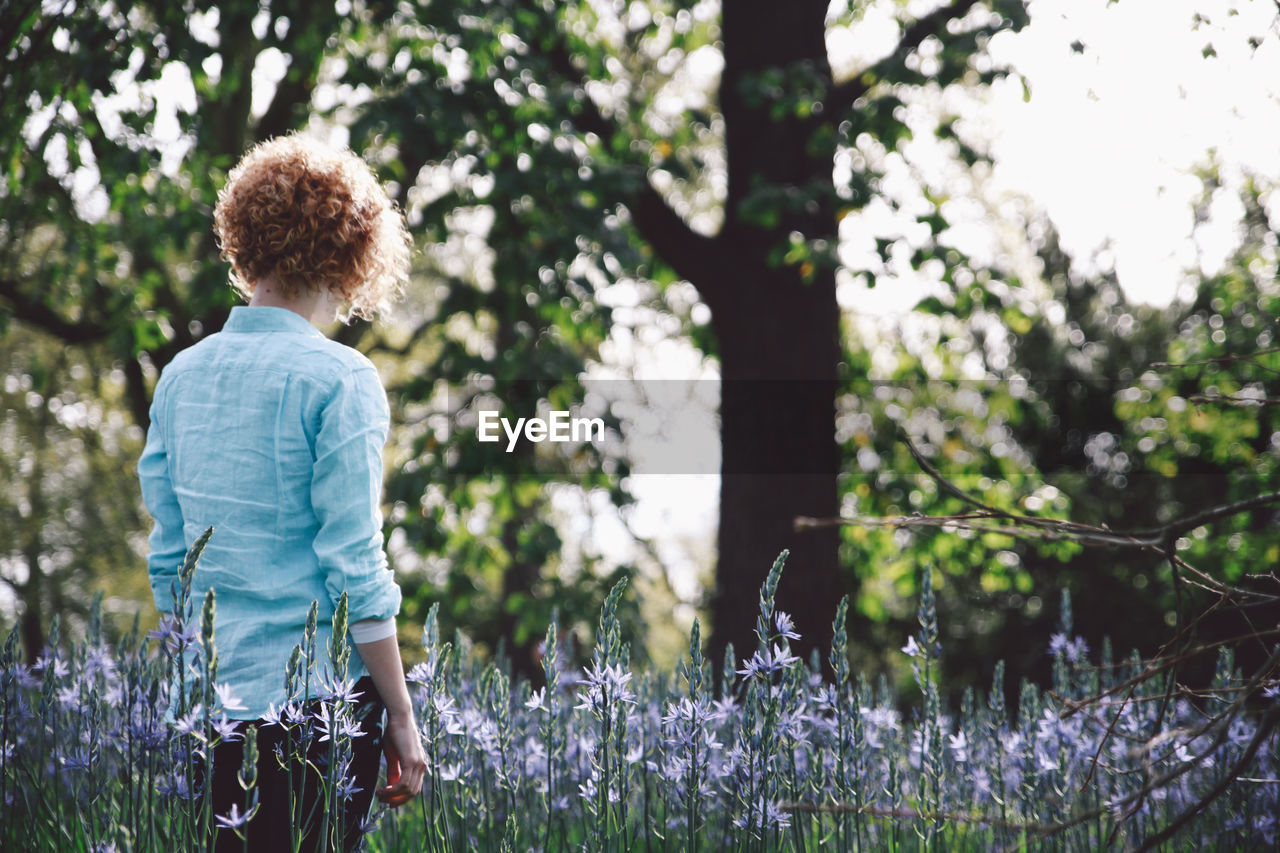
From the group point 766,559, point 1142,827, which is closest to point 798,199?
point 766,559

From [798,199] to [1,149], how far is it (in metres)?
4.98

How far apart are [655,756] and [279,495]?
6.62ft

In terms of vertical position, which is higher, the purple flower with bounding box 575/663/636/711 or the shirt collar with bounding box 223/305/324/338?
the shirt collar with bounding box 223/305/324/338

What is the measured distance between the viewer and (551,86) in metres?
6.56

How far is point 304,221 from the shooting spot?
2146mm

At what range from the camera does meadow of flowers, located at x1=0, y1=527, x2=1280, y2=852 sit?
2.01m

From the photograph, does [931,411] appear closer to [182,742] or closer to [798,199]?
[798,199]

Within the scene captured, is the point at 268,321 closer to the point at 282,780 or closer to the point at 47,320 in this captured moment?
the point at 282,780

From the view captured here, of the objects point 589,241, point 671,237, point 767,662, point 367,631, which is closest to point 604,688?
point 767,662

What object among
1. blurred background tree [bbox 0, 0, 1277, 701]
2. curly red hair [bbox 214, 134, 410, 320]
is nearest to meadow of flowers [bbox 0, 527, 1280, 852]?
curly red hair [bbox 214, 134, 410, 320]

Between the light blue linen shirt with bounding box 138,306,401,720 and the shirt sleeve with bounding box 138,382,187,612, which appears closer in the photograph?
the light blue linen shirt with bounding box 138,306,401,720

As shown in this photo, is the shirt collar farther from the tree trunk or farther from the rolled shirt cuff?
the tree trunk

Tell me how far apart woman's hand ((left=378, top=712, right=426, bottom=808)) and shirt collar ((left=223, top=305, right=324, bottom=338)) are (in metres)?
0.89

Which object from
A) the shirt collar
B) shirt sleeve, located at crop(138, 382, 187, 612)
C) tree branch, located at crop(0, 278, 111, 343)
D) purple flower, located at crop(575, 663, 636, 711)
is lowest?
purple flower, located at crop(575, 663, 636, 711)
